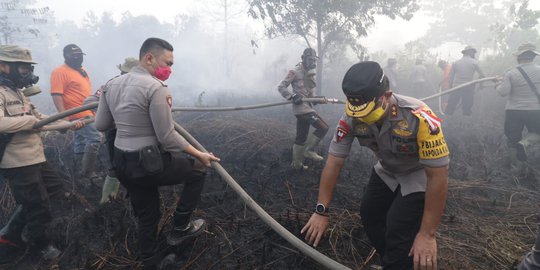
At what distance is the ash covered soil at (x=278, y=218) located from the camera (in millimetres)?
2965

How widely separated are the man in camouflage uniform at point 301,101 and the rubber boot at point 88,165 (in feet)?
11.3

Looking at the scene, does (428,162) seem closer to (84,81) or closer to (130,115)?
(130,115)

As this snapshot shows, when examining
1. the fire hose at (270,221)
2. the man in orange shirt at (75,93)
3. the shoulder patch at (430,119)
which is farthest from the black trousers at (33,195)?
the shoulder patch at (430,119)

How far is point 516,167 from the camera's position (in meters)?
5.66

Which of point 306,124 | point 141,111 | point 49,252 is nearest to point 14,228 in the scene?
point 49,252

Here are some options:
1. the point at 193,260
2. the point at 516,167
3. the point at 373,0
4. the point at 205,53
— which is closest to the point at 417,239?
the point at 193,260

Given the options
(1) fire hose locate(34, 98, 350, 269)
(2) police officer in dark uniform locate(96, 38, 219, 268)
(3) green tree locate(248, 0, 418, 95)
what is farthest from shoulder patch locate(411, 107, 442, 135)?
(3) green tree locate(248, 0, 418, 95)

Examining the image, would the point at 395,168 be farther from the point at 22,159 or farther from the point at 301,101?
the point at 22,159

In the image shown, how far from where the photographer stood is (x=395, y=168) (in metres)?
2.20

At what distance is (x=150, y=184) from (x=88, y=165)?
10.3ft

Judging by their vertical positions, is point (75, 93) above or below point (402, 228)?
above

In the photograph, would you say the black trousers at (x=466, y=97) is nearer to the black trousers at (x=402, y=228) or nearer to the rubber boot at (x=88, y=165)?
the black trousers at (x=402, y=228)

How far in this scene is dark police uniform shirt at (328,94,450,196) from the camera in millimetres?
1853

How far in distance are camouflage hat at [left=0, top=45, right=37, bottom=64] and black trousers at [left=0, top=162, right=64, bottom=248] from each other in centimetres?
111
